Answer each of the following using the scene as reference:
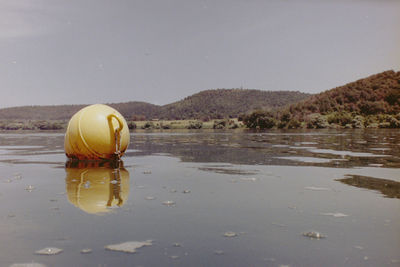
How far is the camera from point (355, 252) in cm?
350

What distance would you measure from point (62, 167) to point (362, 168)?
28.6 ft

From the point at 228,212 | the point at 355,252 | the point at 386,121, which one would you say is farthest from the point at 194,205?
the point at 386,121

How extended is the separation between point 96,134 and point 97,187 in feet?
13.3

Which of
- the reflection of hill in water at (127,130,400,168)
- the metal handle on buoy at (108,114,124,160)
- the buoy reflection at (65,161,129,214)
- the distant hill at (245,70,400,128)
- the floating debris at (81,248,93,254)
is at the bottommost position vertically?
the floating debris at (81,248,93,254)

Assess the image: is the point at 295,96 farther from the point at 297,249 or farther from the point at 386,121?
the point at 297,249

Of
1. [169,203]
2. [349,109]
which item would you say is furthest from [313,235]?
[349,109]

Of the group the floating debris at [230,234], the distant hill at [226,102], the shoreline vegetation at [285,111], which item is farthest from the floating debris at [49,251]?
the distant hill at [226,102]

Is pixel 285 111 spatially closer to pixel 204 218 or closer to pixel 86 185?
pixel 86 185

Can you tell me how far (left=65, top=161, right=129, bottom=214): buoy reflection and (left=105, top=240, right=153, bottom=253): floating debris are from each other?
141 cm

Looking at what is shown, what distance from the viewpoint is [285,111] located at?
70062 mm

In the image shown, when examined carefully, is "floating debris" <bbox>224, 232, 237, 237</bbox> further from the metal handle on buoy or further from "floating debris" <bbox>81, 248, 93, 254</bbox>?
the metal handle on buoy

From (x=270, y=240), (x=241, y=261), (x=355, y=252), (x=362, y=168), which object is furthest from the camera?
(x=362, y=168)

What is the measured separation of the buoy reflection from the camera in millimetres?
5457

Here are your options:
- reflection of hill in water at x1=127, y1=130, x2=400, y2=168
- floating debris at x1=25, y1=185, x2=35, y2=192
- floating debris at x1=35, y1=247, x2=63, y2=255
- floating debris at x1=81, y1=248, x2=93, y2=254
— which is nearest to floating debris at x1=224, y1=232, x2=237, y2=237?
floating debris at x1=81, y1=248, x2=93, y2=254
